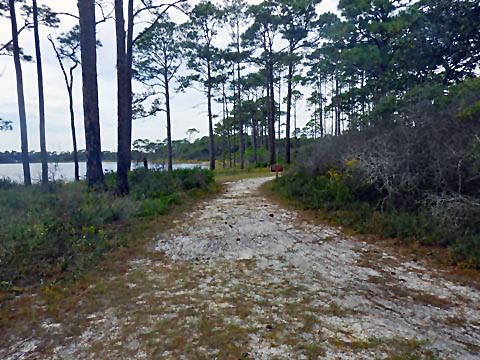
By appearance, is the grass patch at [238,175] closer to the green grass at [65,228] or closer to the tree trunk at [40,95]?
the green grass at [65,228]

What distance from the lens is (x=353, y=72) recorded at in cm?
1385

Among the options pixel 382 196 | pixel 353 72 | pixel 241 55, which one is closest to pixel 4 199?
pixel 382 196

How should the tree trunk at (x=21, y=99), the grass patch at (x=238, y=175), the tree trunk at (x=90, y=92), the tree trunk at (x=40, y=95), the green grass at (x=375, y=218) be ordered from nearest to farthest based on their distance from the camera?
1. the green grass at (x=375, y=218)
2. the tree trunk at (x=90, y=92)
3. the tree trunk at (x=21, y=99)
4. the tree trunk at (x=40, y=95)
5. the grass patch at (x=238, y=175)

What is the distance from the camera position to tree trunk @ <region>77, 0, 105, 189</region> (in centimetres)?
837

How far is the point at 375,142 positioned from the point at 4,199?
9069 millimetres

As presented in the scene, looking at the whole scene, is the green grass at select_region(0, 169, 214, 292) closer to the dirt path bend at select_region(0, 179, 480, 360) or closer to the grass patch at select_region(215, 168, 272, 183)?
the dirt path bend at select_region(0, 179, 480, 360)

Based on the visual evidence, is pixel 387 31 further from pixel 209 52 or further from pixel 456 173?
pixel 209 52

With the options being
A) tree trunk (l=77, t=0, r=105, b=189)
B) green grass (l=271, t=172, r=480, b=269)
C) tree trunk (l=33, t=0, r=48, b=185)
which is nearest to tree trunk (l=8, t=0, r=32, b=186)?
tree trunk (l=33, t=0, r=48, b=185)

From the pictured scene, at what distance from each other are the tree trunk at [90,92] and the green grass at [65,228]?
605 millimetres

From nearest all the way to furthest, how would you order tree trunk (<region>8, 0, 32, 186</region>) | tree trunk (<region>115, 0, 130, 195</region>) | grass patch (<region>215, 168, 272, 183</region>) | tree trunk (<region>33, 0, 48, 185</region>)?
tree trunk (<region>115, 0, 130, 195</region>), tree trunk (<region>8, 0, 32, 186</region>), tree trunk (<region>33, 0, 48, 185</region>), grass patch (<region>215, 168, 272, 183</region>)

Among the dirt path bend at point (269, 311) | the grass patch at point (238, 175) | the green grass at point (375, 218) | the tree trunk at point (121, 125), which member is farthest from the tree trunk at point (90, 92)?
the grass patch at point (238, 175)

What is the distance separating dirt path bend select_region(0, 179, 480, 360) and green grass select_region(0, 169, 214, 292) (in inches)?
34.6

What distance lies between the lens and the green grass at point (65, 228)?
4.38 metres

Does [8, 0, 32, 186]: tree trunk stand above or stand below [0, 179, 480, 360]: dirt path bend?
above
